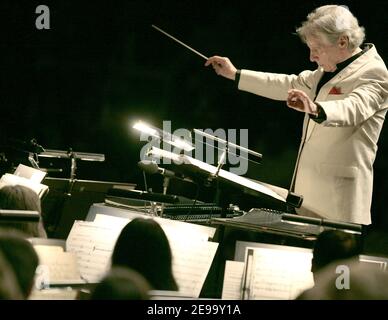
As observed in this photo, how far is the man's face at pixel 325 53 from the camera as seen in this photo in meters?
2.63

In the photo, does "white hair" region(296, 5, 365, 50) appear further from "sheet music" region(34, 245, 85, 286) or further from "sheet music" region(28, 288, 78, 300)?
"sheet music" region(28, 288, 78, 300)

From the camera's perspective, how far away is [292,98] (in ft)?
7.38

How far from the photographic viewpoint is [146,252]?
201 centimetres

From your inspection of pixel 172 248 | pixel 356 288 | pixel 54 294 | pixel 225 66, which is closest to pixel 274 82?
pixel 225 66

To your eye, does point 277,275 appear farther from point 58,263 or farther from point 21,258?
point 21,258

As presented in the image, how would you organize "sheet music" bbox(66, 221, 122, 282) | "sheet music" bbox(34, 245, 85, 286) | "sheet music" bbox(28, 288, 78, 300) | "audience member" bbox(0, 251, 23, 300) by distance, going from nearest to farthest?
"audience member" bbox(0, 251, 23, 300), "sheet music" bbox(28, 288, 78, 300), "sheet music" bbox(34, 245, 85, 286), "sheet music" bbox(66, 221, 122, 282)

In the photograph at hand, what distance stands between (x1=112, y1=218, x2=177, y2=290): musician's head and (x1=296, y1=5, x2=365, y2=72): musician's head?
103cm

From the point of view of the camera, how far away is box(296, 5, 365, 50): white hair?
102 inches

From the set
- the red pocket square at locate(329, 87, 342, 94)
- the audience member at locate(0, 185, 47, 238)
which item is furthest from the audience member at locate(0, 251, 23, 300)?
the red pocket square at locate(329, 87, 342, 94)

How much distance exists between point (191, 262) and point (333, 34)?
104 cm

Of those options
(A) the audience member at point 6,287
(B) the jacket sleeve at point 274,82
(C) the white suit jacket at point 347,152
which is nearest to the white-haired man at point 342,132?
(C) the white suit jacket at point 347,152

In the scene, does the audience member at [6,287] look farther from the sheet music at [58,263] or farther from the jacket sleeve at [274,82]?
the jacket sleeve at [274,82]

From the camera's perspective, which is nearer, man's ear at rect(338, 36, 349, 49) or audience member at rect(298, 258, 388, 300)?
audience member at rect(298, 258, 388, 300)
